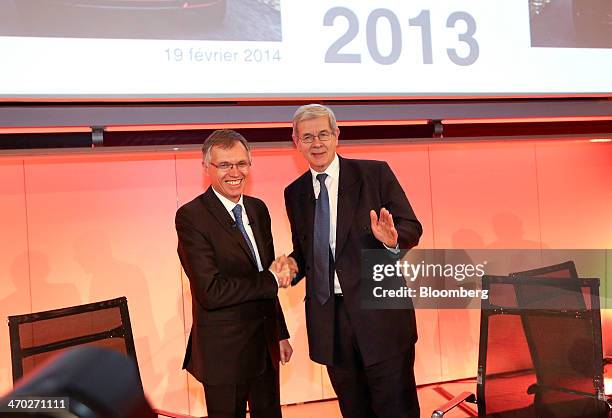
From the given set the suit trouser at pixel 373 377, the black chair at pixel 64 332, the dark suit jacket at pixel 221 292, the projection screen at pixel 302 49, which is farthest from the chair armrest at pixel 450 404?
the projection screen at pixel 302 49

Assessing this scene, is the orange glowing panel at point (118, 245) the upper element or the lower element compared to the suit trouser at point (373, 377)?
upper

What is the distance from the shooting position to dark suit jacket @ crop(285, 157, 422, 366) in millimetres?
2311

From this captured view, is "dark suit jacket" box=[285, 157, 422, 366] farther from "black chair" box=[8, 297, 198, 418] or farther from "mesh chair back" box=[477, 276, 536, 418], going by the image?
"black chair" box=[8, 297, 198, 418]

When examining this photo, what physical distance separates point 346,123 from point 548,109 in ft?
3.63

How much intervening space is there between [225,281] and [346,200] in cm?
55

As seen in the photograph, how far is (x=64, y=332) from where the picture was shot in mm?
2525

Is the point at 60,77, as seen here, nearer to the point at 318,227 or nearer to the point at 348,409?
the point at 318,227

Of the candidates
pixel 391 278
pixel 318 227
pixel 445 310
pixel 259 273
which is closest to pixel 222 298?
pixel 259 273

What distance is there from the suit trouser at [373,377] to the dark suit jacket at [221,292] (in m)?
0.29

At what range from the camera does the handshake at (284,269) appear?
232 centimetres

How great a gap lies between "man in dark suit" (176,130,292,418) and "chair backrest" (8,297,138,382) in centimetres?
35

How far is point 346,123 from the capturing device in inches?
126

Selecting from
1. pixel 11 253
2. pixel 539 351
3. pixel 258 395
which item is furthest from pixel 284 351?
pixel 11 253

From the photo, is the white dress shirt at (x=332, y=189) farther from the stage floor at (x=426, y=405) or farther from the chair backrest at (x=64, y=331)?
the stage floor at (x=426, y=405)
